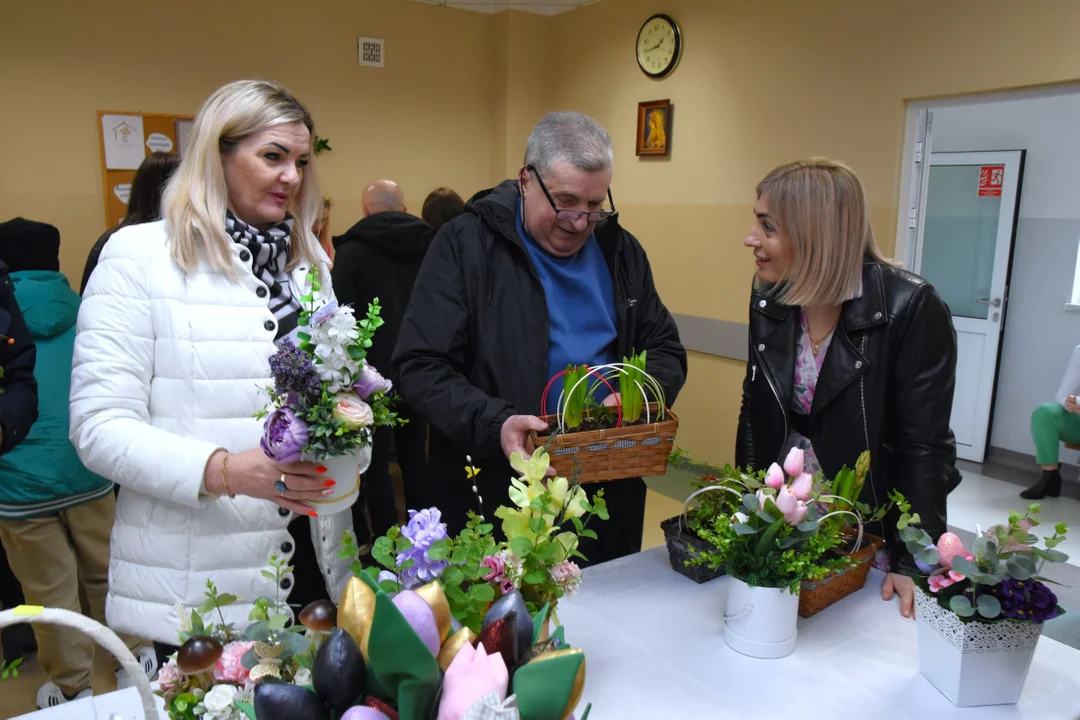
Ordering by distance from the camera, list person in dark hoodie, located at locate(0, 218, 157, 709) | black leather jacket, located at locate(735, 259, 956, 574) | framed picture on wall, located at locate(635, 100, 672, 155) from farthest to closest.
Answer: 1. framed picture on wall, located at locate(635, 100, 672, 155)
2. person in dark hoodie, located at locate(0, 218, 157, 709)
3. black leather jacket, located at locate(735, 259, 956, 574)

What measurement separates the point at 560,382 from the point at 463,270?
0.35 meters

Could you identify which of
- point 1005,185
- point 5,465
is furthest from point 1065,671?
point 1005,185

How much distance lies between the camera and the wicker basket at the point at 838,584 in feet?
4.71

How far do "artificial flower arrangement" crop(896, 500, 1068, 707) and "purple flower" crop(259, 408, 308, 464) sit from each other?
3.16ft

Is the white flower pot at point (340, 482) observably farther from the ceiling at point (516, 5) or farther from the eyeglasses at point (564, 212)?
the ceiling at point (516, 5)

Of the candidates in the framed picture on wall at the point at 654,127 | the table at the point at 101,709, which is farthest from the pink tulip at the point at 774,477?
the framed picture on wall at the point at 654,127

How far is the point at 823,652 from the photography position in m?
1.34

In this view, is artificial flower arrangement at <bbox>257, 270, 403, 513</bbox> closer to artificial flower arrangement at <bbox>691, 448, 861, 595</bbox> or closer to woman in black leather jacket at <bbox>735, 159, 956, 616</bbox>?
artificial flower arrangement at <bbox>691, 448, 861, 595</bbox>

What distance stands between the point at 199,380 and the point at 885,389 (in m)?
1.46

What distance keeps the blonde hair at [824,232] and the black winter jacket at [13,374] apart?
1701 millimetres

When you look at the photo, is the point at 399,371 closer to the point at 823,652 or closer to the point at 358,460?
the point at 358,460

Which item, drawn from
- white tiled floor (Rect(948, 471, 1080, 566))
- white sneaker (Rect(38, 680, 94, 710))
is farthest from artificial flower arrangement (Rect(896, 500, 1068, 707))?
white tiled floor (Rect(948, 471, 1080, 566))

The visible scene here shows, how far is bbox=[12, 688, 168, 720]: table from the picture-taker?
3.63 ft

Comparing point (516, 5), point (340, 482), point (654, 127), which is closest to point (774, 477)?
point (340, 482)
